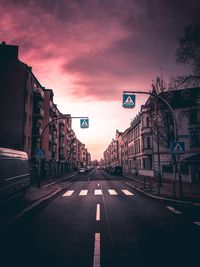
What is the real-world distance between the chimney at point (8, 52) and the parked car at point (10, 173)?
78.1 feet

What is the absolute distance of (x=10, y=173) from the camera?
406 inches

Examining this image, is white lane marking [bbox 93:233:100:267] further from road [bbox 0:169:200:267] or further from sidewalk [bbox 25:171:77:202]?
sidewalk [bbox 25:171:77:202]

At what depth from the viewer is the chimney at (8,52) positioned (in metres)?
31.2

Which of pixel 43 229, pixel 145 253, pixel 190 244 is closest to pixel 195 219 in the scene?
pixel 190 244

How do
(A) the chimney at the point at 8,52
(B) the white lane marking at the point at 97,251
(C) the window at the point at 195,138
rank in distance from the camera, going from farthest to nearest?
(C) the window at the point at 195,138 → (A) the chimney at the point at 8,52 → (B) the white lane marking at the point at 97,251

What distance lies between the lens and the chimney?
102 feet

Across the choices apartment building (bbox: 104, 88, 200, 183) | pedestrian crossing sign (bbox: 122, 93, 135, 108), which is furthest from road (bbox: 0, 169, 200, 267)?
apartment building (bbox: 104, 88, 200, 183)

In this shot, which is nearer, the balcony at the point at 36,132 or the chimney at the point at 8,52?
the chimney at the point at 8,52

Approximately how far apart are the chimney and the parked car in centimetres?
2381

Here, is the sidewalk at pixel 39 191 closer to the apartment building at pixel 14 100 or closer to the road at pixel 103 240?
the road at pixel 103 240

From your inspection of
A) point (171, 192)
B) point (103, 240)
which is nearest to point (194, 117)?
point (171, 192)

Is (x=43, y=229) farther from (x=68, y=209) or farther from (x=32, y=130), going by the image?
(x=32, y=130)

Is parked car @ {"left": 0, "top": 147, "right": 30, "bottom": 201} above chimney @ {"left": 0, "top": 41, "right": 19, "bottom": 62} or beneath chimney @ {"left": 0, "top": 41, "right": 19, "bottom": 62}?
beneath

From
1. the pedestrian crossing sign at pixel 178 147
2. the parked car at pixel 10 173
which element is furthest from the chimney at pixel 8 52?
the pedestrian crossing sign at pixel 178 147
